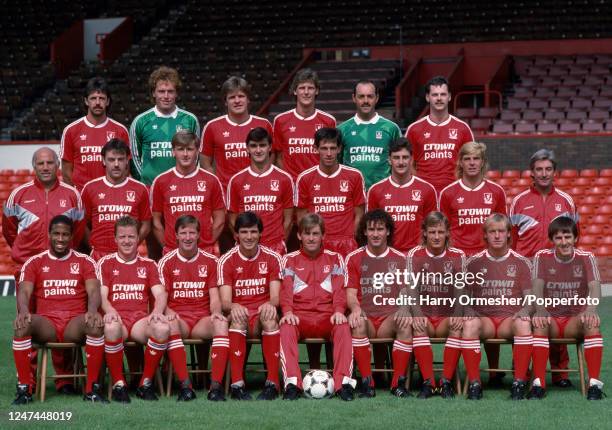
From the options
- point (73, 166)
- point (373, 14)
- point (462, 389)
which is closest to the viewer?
point (462, 389)

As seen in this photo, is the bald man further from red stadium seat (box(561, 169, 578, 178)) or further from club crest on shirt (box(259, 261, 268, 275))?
red stadium seat (box(561, 169, 578, 178))

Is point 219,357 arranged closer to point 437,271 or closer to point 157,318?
point 157,318

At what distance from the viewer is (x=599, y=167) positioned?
15.5 m

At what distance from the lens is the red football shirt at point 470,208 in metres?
7.10

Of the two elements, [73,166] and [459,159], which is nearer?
[459,159]

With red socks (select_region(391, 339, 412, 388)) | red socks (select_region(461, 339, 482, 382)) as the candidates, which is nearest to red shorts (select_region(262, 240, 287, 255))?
red socks (select_region(391, 339, 412, 388))

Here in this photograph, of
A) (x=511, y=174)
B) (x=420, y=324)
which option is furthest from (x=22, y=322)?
(x=511, y=174)

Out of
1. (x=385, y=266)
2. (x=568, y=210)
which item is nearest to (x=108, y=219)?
(x=385, y=266)

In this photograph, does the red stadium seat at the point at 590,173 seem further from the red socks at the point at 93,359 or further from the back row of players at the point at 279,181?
the red socks at the point at 93,359

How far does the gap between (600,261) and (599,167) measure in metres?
2.31

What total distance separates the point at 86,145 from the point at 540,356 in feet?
11.6

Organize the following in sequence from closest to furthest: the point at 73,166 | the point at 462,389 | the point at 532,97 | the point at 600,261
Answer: the point at 462,389 → the point at 73,166 → the point at 600,261 → the point at 532,97

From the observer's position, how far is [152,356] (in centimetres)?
630

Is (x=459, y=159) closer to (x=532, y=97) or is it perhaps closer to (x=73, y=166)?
(x=73, y=166)
